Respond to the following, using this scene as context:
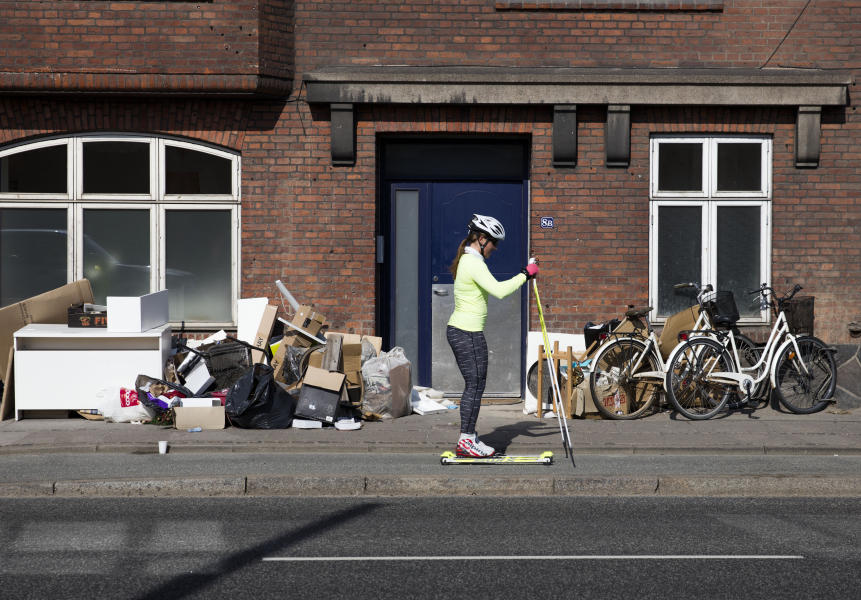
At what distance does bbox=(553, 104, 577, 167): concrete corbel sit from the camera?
11.7m

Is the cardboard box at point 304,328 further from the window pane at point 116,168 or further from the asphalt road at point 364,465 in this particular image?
the window pane at point 116,168

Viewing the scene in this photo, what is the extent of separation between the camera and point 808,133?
11797 millimetres

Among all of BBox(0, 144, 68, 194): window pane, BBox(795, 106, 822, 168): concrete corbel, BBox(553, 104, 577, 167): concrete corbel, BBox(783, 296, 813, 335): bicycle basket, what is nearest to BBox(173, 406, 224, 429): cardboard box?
BBox(0, 144, 68, 194): window pane

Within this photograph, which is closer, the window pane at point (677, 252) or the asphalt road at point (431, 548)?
the asphalt road at point (431, 548)

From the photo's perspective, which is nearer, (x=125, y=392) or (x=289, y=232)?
(x=125, y=392)

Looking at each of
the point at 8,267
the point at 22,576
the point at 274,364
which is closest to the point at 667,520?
the point at 22,576

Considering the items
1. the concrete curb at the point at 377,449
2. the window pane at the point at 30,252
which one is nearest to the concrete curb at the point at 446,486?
the concrete curb at the point at 377,449

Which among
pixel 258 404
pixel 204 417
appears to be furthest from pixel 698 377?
pixel 204 417

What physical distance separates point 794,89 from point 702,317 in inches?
113

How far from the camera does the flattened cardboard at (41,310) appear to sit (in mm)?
10781

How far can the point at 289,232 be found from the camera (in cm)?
1182

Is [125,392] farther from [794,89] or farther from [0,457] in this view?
[794,89]

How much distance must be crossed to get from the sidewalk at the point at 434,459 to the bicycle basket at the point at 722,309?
102cm

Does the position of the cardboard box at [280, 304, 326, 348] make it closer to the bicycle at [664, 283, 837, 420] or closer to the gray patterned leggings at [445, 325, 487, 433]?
the gray patterned leggings at [445, 325, 487, 433]
